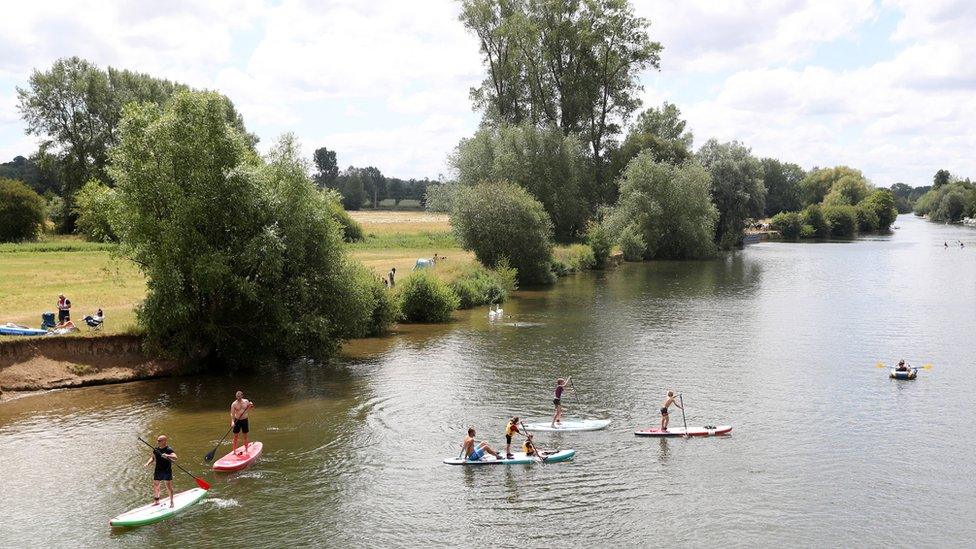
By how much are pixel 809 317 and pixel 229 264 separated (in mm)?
39635

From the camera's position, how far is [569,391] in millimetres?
35125

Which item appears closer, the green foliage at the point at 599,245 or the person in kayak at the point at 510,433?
the person in kayak at the point at 510,433

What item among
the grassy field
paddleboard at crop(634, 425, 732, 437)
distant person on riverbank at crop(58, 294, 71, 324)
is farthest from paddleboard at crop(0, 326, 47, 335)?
paddleboard at crop(634, 425, 732, 437)

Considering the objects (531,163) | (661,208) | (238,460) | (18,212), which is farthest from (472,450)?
(661,208)

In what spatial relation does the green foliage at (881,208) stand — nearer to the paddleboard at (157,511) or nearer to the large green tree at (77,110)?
the large green tree at (77,110)

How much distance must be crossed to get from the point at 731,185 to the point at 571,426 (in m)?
88.6

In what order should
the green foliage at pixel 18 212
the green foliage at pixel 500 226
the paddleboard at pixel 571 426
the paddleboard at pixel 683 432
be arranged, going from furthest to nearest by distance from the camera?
the green foliage at pixel 18 212 < the green foliage at pixel 500 226 < the paddleboard at pixel 571 426 < the paddleboard at pixel 683 432

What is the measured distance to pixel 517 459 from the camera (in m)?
26.6

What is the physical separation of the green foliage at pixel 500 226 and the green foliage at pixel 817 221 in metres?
101

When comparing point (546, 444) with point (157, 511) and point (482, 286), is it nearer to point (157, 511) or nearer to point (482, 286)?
point (157, 511)

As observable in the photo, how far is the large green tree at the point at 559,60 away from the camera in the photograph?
90500 millimetres

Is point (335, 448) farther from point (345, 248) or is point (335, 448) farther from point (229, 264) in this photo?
point (345, 248)

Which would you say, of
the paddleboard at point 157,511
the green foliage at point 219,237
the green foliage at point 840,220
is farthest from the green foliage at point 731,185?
the paddleboard at point 157,511

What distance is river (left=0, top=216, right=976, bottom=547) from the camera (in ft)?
71.7
